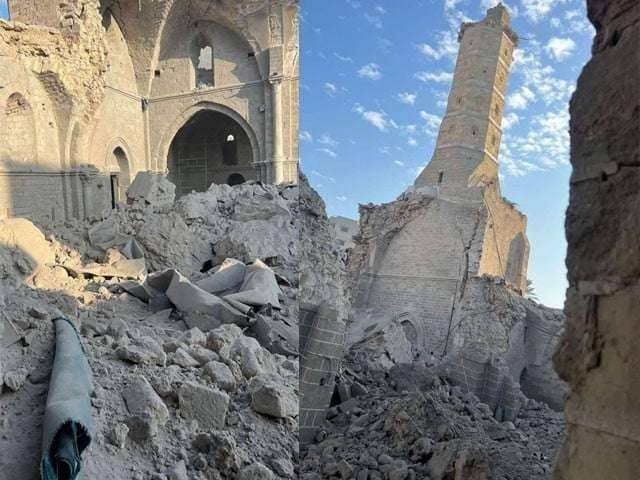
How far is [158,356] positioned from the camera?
2201 mm

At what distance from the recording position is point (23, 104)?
6.71 m

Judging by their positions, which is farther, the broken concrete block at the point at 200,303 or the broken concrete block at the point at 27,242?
the broken concrete block at the point at 27,242

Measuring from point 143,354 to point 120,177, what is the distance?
9325 mm

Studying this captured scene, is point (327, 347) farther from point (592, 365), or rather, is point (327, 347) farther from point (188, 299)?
point (188, 299)

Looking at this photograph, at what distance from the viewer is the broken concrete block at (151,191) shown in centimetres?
715

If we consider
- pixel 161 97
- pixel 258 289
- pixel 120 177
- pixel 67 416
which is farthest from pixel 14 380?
pixel 161 97

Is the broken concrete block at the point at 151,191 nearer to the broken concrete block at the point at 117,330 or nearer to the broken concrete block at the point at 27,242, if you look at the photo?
the broken concrete block at the point at 27,242

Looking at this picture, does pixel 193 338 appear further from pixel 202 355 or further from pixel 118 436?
pixel 118 436

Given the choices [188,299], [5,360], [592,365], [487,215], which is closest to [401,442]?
[592,365]

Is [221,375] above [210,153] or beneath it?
beneath

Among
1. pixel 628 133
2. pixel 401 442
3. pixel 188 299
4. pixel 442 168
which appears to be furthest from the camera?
pixel 188 299

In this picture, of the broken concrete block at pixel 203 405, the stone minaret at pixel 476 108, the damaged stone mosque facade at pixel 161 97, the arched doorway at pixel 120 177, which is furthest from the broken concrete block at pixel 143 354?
the arched doorway at pixel 120 177

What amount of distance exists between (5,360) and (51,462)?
84cm

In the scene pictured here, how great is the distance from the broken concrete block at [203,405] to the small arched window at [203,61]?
1143 cm
